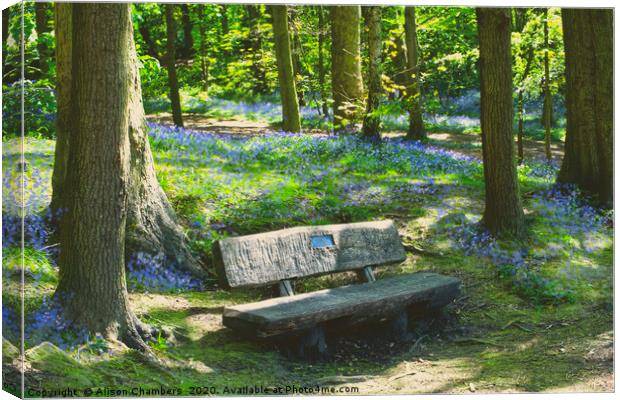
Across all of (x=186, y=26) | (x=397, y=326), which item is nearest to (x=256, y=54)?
(x=186, y=26)

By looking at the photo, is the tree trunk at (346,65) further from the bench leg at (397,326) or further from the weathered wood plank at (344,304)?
the bench leg at (397,326)

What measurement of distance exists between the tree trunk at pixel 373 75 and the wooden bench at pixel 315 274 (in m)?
3.45

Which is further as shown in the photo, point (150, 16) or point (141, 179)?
point (150, 16)

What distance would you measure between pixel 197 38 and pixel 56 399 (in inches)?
207

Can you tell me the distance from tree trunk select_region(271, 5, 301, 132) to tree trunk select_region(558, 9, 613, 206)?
3790 mm

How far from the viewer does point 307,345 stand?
5617 mm

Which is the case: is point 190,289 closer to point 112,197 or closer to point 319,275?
point 319,275

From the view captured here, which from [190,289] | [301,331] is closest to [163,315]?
[190,289]

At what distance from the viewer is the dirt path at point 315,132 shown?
31.6 feet

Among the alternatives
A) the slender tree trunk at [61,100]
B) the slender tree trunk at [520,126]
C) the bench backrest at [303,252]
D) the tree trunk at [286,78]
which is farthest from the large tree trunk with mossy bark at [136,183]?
the slender tree trunk at [520,126]

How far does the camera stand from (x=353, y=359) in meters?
5.84

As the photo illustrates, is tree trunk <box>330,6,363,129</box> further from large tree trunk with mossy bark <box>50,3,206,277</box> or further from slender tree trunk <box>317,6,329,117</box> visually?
large tree trunk with mossy bark <box>50,3,206,277</box>

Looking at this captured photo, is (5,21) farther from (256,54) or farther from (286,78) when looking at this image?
(286,78)

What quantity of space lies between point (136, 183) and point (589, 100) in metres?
5.51
